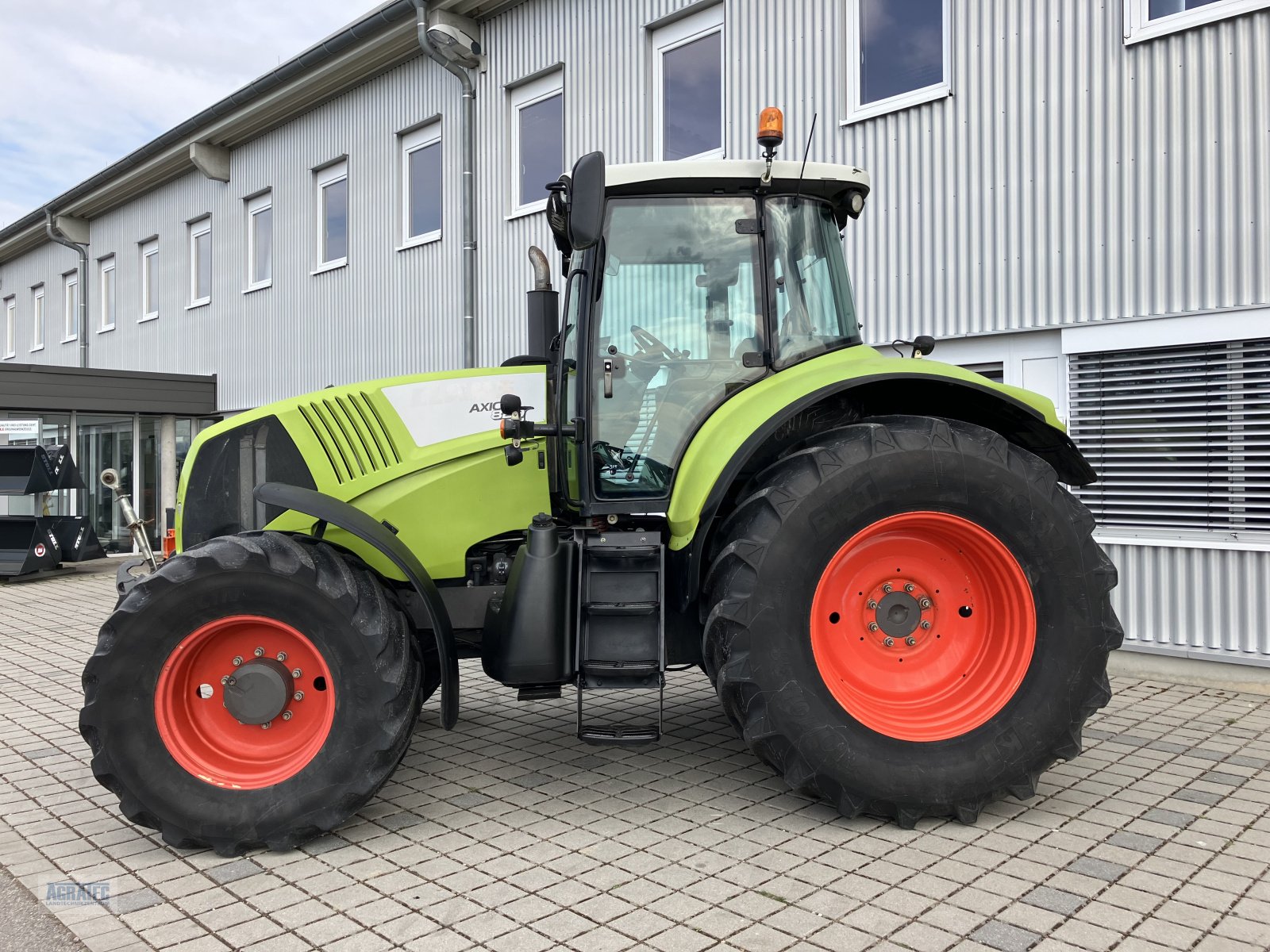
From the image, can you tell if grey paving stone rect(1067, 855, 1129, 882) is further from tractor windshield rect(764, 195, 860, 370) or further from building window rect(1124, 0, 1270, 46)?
building window rect(1124, 0, 1270, 46)

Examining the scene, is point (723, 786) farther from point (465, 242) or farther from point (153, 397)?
point (153, 397)

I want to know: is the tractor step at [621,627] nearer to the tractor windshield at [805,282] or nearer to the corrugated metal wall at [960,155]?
the tractor windshield at [805,282]

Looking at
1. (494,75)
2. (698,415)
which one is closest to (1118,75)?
(698,415)

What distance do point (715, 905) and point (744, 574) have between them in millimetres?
1060

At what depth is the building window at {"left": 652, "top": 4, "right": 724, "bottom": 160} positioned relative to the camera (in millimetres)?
8727

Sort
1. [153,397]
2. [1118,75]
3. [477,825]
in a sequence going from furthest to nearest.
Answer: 1. [153,397]
2. [1118,75]
3. [477,825]

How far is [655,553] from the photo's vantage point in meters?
3.75

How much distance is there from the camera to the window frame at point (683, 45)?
333 inches

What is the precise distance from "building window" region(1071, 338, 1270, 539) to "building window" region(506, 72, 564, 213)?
592cm

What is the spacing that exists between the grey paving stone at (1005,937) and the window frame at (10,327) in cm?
2525

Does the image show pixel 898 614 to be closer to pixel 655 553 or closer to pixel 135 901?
pixel 655 553

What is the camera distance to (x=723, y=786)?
403 cm

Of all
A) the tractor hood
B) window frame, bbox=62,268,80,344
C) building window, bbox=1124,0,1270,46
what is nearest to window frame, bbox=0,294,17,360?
window frame, bbox=62,268,80,344

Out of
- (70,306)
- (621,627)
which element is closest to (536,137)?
(621,627)
